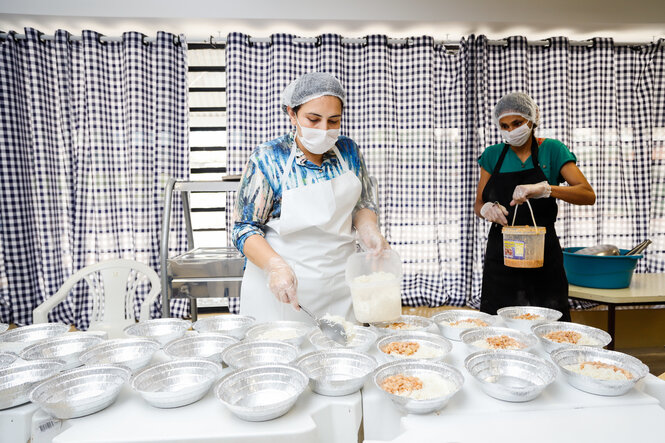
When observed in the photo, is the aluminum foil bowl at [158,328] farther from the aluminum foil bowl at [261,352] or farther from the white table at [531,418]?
the white table at [531,418]

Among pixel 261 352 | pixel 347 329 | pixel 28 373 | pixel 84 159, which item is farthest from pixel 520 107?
pixel 84 159

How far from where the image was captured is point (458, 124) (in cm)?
438

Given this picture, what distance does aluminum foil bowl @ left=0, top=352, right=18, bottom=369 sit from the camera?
1248mm

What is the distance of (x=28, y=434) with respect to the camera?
1032mm

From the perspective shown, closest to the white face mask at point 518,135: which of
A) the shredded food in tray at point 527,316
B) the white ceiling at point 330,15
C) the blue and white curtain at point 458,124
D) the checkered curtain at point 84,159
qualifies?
the shredded food in tray at point 527,316

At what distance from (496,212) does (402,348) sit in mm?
1461

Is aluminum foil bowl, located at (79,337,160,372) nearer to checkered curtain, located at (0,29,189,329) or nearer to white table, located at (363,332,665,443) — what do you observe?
white table, located at (363,332,665,443)

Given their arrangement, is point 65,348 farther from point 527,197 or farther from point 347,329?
point 527,197

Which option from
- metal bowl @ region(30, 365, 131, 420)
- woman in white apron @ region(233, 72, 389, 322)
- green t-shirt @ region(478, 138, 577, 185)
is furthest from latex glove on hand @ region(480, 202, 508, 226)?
metal bowl @ region(30, 365, 131, 420)

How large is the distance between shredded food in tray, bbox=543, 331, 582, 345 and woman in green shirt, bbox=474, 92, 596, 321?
0.98 metres

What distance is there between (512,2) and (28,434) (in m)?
4.71

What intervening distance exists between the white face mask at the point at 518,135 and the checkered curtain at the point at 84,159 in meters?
3.22

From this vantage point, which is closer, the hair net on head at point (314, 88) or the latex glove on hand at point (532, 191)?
the hair net on head at point (314, 88)

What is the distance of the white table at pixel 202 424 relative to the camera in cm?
94
